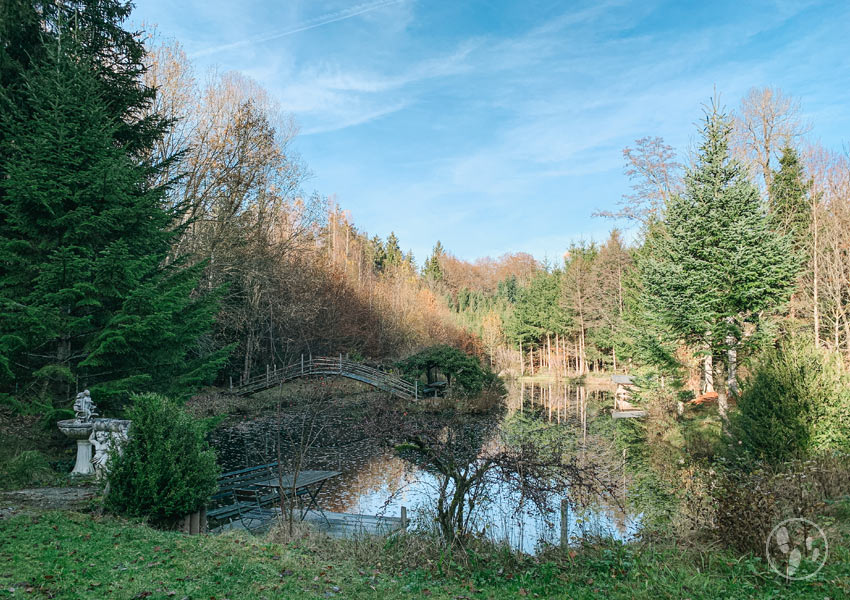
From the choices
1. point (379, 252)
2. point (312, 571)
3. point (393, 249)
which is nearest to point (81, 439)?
point (312, 571)

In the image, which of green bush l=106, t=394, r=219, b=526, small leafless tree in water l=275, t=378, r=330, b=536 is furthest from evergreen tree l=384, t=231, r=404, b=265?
green bush l=106, t=394, r=219, b=526

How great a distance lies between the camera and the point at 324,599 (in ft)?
15.4

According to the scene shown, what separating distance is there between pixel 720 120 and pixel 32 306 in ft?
62.4

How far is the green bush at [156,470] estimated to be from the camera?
21.9 feet

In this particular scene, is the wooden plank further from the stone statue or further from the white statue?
the stone statue

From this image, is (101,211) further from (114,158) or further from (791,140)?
(791,140)

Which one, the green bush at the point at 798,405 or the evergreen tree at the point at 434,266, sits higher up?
the evergreen tree at the point at 434,266

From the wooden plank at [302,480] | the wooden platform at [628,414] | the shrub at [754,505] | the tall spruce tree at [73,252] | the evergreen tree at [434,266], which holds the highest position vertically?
the evergreen tree at [434,266]

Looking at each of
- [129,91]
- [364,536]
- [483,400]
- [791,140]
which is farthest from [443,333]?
[364,536]

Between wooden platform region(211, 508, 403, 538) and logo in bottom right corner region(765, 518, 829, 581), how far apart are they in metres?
4.70

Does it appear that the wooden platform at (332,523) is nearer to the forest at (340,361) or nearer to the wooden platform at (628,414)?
the forest at (340,361)

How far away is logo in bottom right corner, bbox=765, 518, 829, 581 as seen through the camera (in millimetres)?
5055

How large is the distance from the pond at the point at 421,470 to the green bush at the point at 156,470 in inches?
53.7

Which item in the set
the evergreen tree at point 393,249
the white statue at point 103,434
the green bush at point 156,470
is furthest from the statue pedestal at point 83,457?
the evergreen tree at point 393,249
